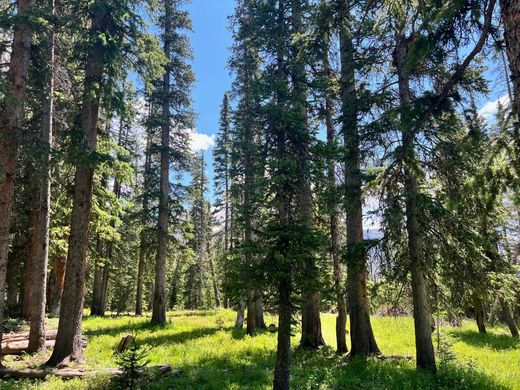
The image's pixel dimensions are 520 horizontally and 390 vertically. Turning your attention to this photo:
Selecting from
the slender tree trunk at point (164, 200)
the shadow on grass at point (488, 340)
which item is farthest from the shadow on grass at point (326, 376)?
the slender tree trunk at point (164, 200)

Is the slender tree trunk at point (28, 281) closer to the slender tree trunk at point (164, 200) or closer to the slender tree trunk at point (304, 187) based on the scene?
the slender tree trunk at point (164, 200)

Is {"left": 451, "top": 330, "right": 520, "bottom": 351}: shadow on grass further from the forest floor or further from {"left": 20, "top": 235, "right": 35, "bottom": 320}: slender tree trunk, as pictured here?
{"left": 20, "top": 235, "right": 35, "bottom": 320}: slender tree trunk

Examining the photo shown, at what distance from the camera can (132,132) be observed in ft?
99.3

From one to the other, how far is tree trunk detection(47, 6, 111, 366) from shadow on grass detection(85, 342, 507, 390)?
9.85 feet

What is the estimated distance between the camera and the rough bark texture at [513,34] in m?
4.77

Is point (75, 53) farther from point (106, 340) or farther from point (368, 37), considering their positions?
point (106, 340)

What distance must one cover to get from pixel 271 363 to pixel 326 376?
8.40ft

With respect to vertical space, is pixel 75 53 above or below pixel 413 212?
above

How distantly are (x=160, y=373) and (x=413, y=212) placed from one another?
24.9 feet

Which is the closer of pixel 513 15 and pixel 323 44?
pixel 513 15

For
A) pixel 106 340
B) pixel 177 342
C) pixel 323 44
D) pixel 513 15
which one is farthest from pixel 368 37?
pixel 106 340

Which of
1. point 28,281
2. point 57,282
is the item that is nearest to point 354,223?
point 28,281

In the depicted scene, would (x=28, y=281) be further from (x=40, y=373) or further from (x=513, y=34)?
(x=513, y=34)

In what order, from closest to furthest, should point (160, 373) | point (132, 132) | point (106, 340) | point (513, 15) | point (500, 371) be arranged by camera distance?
point (513, 15)
point (160, 373)
point (500, 371)
point (106, 340)
point (132, 132)
